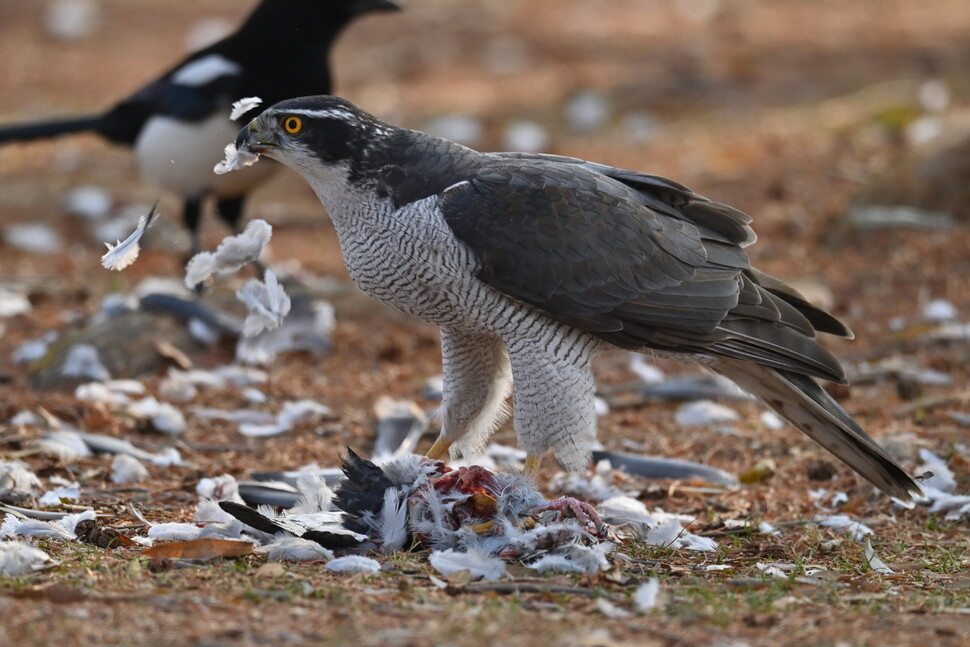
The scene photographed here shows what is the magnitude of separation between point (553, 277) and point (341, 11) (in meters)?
4.03

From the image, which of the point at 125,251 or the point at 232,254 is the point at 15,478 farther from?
the point at 232,254

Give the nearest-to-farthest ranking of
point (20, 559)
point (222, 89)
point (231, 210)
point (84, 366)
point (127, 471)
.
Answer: point (20, 559) → point (127, 471) → point (84, 366) → point (222, 89) → point (231, 210)

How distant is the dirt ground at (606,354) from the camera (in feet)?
10.4

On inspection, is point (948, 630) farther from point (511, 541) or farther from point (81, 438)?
point (81, 438)

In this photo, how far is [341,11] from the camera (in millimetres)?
7715

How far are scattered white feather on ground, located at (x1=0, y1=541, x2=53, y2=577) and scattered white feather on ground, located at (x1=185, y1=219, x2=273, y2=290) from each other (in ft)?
3.62

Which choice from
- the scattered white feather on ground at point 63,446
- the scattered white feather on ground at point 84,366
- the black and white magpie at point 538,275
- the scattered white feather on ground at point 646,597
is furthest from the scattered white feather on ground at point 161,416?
the scattered white feather on ground at point 646,597

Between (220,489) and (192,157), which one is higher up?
(192,157)

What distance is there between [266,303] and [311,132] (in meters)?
0.59

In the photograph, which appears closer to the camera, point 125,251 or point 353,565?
point 353,565

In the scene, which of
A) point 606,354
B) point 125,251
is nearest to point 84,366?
point 125,251

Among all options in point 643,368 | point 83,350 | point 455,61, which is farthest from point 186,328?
point 455,61

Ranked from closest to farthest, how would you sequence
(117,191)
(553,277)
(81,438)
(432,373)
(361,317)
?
(553,277) < (81,438) < (432,373) < (361,317) < (117,191)

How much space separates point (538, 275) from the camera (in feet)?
13.8
